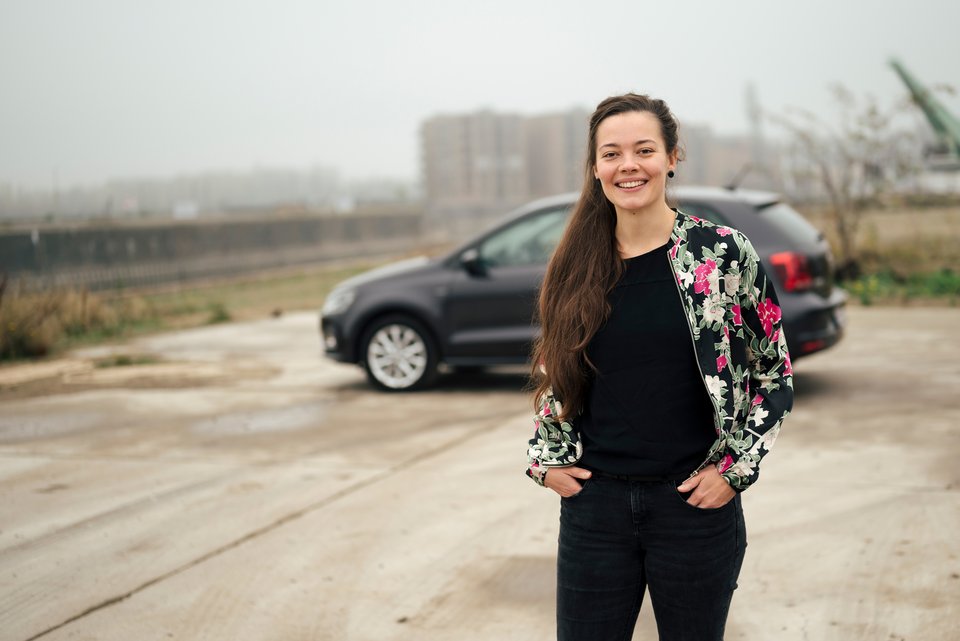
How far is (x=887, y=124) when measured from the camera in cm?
1748

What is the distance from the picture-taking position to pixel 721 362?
2303mm

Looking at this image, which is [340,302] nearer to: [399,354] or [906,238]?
[399,354]

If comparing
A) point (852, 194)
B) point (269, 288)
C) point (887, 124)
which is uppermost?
point (887, 124)

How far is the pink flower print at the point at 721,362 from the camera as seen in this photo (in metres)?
2.30

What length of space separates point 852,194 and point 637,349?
52.5 ft

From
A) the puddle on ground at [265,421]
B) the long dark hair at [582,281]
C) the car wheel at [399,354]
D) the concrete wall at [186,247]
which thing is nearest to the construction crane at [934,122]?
the car wheel at [399,354]

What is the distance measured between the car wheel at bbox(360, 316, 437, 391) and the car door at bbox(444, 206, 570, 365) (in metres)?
0.22

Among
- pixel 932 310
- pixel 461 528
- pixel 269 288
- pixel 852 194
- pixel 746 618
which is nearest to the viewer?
pixel 746 618

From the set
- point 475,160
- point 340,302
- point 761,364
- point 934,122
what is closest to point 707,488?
point 761,364

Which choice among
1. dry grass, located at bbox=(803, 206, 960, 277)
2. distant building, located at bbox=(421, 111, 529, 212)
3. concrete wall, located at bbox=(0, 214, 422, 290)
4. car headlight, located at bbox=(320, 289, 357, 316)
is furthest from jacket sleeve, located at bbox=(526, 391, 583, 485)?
distant building, located at bbox=(421, 111, 529, 212)

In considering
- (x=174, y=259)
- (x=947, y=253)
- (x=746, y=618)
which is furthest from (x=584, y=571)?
(x=174, y=259)

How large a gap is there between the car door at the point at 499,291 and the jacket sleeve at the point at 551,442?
658cm

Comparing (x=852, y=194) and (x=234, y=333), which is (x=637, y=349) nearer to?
(x=234, y=333)

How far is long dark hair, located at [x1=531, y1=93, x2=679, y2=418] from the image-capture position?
7.79 ft
